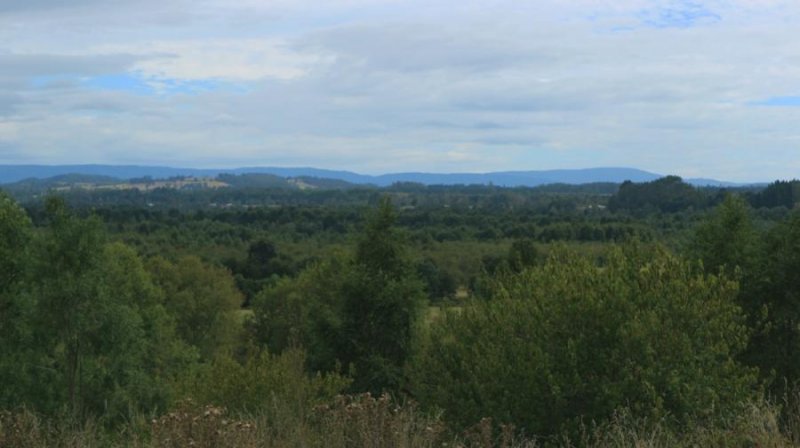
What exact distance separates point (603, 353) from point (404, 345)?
41.0 feet

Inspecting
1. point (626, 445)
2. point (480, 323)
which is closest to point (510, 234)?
point (480, 323)

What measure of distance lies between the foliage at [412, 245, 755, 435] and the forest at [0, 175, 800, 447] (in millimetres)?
44

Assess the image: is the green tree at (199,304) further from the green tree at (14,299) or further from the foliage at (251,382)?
the foliage at (251,382)

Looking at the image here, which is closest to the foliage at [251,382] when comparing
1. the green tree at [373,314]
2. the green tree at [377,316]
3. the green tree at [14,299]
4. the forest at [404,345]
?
the forest at [404,345]

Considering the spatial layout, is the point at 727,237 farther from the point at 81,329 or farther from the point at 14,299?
the point at 14,299

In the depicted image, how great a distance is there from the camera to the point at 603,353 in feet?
46.6

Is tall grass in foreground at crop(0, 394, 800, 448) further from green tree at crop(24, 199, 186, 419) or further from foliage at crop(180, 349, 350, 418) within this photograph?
green tree at crop(24, 199, 186, 419)

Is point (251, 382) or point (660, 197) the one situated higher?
point (660, 197)

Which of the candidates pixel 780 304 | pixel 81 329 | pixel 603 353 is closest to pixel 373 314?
pixel 81 329

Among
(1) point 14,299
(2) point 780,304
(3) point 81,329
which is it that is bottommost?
(3) point 81,329

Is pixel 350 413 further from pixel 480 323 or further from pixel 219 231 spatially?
pixel 219 231

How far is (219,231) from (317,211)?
3708 centimetres

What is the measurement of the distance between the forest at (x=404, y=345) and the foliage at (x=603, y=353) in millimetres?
44

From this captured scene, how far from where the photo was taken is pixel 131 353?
1184 inches
